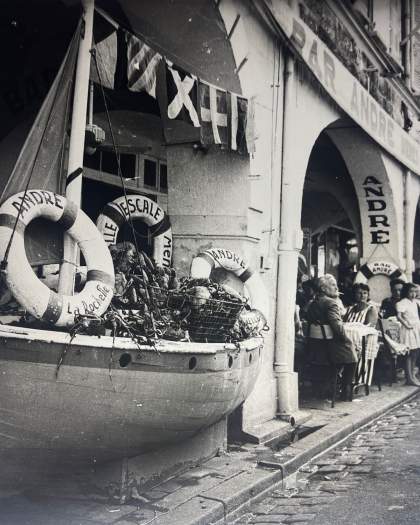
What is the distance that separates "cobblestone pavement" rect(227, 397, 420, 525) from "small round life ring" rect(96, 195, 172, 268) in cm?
257

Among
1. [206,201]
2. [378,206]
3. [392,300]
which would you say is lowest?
[392,300]

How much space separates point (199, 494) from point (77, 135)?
2703 millimetres

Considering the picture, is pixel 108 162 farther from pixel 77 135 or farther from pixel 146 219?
pixel 77 135

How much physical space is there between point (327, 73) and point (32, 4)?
390 cm

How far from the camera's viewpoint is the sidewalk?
13.0 ft

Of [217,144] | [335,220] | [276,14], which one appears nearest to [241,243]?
[217,144]

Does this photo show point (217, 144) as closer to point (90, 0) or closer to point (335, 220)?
point (90, 0)

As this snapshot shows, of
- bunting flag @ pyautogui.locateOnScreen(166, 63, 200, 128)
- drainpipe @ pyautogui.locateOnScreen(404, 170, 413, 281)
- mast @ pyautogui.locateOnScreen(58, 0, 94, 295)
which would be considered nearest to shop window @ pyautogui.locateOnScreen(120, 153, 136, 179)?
bunting flag @ pyautogui.locateOnScreen(166, 63, 200, 128)

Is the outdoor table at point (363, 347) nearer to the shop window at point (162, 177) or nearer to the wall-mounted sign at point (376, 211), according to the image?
the shop window at point (162, 177)

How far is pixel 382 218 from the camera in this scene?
1240cm

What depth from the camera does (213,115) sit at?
6078mm

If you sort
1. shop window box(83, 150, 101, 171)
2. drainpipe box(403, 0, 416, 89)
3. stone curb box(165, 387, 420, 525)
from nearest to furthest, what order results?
stone curb box(165, 387, 420, 525)
shop window box(83, 150, 101, 171)
drainpipe box(403, 0, 416, 89)

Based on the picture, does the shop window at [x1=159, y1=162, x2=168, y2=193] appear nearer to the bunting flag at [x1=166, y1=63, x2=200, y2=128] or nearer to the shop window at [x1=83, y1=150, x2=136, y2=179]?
the shop window at [x1=83, y1=150, x2=136, y2=179]

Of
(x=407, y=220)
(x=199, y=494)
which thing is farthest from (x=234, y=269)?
(x=407, y=220)
